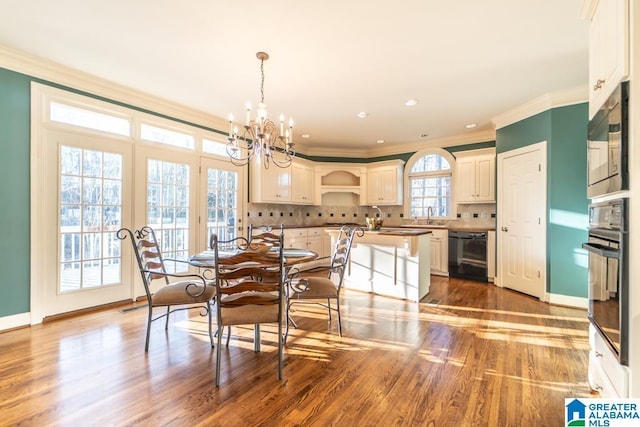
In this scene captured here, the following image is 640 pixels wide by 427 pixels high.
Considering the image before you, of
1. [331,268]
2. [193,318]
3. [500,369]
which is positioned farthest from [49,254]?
[500,369]

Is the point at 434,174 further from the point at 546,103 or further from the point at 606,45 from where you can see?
the point at 606,45

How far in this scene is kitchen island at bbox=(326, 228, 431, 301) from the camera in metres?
3.72

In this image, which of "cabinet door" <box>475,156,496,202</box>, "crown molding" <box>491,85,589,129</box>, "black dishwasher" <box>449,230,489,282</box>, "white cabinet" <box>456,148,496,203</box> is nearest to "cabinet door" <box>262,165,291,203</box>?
"black dishwasher" <box>449,230,489,282</box>

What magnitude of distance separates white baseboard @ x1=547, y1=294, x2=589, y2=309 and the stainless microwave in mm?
2442

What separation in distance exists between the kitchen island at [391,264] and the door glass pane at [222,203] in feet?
6.07

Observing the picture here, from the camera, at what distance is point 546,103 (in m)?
3.73

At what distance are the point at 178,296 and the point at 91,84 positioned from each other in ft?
8.99

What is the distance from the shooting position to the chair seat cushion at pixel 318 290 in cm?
265

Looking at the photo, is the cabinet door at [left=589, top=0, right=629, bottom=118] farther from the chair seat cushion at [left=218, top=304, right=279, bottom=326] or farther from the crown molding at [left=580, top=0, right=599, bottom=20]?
the chair seat cushion at [left=218, top=304, right=279, bottom=326]

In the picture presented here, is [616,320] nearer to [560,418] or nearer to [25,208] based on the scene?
[560,418]

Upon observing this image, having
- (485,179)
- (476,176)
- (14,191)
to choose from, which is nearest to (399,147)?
(476,176)

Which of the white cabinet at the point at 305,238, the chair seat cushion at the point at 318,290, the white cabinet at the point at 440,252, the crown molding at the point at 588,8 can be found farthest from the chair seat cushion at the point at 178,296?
the white cabinet at the point at 440,252

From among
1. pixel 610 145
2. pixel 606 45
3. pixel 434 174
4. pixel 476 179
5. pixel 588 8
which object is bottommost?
pixel 610 145

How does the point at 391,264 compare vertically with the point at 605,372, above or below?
above
